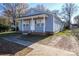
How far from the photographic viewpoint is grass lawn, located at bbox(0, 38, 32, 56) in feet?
8.55

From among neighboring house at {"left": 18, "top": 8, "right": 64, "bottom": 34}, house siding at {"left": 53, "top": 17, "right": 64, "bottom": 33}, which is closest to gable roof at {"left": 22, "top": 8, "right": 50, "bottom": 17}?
neighboring house at {"left": 18, "top": 8, "right": 64, "bottom": 34}

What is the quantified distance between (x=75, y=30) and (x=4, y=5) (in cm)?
114

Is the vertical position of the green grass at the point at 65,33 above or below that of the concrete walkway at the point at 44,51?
above

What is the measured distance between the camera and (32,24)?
2.66m

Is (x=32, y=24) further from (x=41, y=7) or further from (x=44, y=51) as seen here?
(x=44, y=51)

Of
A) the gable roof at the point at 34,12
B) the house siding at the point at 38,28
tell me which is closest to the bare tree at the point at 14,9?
the gable roof at the point at 34,12

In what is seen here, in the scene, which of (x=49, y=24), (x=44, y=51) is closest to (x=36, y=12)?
(x=49, y=24)

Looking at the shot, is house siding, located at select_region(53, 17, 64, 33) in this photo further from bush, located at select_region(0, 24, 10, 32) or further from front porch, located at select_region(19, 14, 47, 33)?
bush, located at select_region(0, 24, 10, 32)

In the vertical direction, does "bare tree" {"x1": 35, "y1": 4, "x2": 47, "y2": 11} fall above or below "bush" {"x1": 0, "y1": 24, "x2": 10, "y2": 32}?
above

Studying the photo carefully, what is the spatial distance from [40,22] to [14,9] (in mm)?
439

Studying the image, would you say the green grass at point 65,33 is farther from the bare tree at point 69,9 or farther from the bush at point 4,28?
the bush at point 4,28

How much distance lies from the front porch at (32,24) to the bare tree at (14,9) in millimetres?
105

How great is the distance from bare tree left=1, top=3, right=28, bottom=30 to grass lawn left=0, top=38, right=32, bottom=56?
13.1 inches

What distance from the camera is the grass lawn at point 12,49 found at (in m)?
2.61
